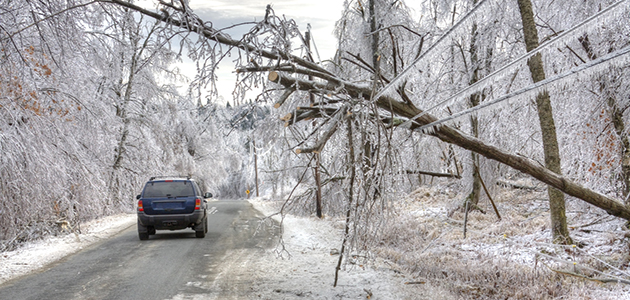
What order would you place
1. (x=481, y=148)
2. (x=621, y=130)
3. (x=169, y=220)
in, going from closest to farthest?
(x=481, y=148), (x=621, y=130), (x=169, y=220)

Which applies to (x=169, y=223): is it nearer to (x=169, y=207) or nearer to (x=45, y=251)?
(x=169, y=207)

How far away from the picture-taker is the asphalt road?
6625mm

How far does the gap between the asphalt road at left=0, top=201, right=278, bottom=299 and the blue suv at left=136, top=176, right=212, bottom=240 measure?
1.35 feet

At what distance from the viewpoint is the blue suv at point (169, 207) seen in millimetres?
12125

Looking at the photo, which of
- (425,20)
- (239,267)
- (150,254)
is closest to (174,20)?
(239,267)

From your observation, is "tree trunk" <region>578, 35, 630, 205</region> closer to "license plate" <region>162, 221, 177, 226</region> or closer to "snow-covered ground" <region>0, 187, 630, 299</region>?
"snow-covered ground" <region>0, 187, 630, 299</region>

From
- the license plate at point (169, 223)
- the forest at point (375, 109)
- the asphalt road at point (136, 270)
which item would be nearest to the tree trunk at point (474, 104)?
the forest at point (375, 109)

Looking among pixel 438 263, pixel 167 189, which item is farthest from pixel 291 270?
pixel 167 189

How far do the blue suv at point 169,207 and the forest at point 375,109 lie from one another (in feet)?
4.15

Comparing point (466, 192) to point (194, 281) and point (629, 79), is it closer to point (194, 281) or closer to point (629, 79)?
point (629, 79)

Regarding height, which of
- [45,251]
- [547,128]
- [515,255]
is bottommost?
[515,255]

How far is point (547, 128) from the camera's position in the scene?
27.6 feet

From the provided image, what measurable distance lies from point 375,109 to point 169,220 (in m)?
8.70

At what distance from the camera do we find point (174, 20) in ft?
17.4
